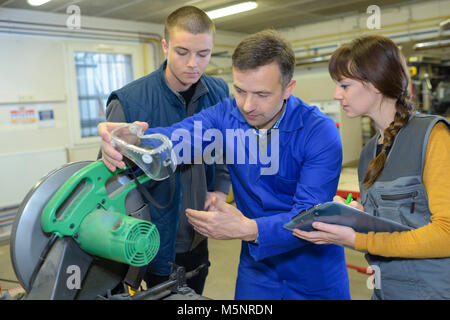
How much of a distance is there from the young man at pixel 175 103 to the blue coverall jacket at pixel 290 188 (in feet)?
0.55

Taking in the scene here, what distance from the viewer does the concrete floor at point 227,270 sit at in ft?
9.45

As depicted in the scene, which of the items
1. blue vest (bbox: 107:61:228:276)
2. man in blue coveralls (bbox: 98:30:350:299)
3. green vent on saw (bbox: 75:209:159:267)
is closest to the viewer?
green vent on saw (bbox: 75:209:159:267)

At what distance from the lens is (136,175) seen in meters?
1.08

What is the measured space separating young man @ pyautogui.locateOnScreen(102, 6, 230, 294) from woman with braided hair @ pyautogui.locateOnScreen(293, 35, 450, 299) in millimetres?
530

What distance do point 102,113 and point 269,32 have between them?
4.74 meters

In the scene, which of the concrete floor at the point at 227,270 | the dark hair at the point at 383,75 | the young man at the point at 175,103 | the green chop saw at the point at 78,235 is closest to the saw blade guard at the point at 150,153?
the green chop saw at the point at 78,235

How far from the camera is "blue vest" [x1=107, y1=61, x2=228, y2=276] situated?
1.39 meters

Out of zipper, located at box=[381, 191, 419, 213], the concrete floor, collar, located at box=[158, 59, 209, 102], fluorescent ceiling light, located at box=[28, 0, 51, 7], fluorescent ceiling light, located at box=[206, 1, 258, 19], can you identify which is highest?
fluorescent ceiling light, located at box=[206, 1, 258, 19]

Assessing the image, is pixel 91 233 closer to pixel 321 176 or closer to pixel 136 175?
pixel 136 175

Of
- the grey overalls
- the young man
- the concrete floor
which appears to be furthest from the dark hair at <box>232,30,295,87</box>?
the concrete floor

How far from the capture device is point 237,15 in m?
5.71

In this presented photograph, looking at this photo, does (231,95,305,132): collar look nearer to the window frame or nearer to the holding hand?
the holding hand

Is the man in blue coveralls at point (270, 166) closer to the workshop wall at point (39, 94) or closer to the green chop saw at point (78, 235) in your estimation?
the green chop saw at point (78, 235)

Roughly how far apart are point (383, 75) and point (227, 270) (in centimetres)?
275
